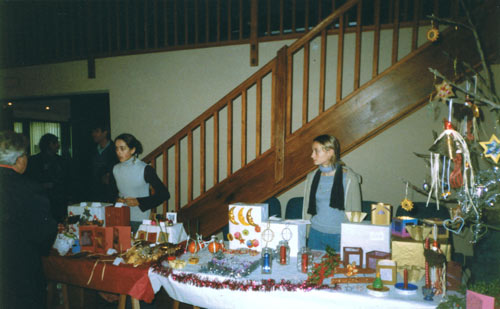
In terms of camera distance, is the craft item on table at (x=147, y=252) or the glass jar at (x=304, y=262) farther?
the craft item on table at (x=147, y=252)

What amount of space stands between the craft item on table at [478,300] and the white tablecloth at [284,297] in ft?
0.50

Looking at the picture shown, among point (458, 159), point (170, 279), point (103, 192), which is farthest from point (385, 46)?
point (103, 192)

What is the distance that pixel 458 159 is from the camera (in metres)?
1.55

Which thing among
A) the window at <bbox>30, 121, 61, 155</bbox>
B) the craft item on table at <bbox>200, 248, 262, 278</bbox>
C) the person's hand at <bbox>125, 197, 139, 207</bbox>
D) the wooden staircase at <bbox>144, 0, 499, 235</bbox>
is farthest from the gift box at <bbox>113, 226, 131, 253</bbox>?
the window at <bbox>30, 121, 61, 155</bbox>

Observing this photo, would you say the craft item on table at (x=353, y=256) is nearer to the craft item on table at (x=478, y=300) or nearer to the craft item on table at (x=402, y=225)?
the craft item on table at (x=402, y=225)

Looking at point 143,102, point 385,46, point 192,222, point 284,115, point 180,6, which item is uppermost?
point 180,6

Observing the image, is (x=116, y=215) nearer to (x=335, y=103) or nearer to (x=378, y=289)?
(x=378, y=289)

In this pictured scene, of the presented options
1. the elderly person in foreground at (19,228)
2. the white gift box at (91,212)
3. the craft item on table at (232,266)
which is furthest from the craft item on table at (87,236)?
the craft item on table at (232,266)

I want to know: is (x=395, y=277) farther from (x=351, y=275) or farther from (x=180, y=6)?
(x=180, y=6)

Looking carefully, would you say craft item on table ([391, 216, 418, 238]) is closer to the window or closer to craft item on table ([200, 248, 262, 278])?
craft item on table ([200, 248, 262, 278])

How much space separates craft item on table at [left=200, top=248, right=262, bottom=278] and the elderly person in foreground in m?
0.99

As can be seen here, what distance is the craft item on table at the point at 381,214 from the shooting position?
2014 mm

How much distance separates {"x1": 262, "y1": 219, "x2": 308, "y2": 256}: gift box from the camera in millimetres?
2100

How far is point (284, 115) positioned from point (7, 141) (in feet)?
6.66
